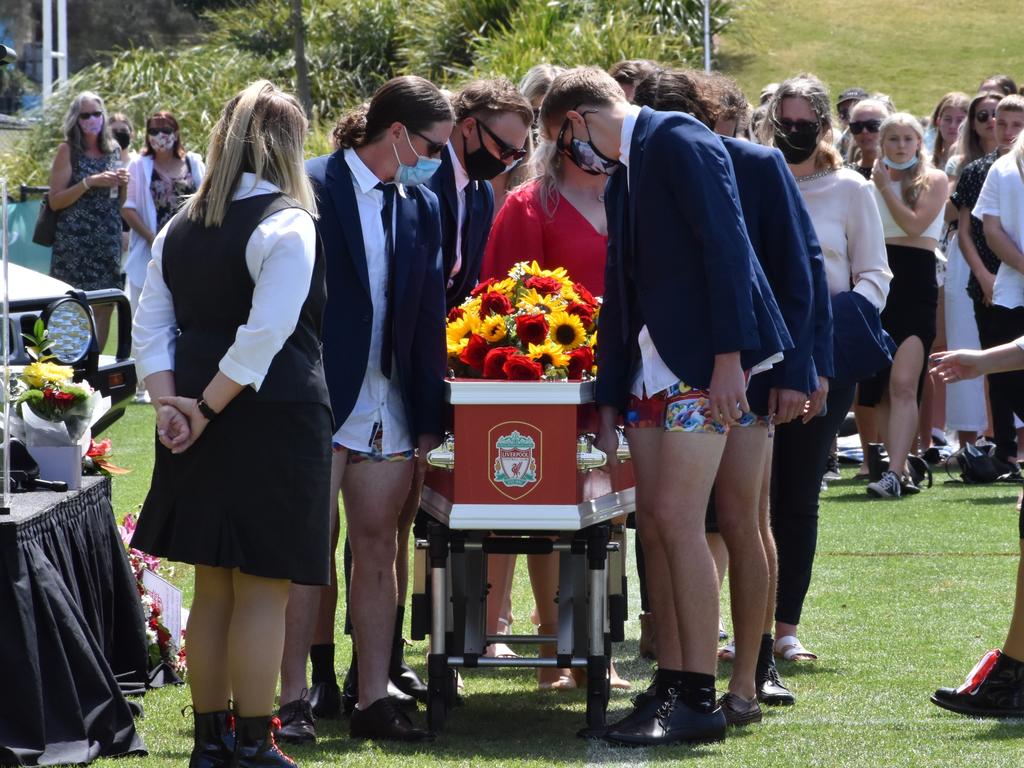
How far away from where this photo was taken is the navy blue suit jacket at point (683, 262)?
436 centimetres

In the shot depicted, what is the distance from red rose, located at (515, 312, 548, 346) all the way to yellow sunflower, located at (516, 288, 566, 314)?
0.27ft

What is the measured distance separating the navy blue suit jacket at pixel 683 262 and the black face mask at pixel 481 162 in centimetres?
86

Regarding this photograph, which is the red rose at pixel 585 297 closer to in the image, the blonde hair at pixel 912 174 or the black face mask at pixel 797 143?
the black face mask at pixel 797 143

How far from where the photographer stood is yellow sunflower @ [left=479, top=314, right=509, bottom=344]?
15.5 ft

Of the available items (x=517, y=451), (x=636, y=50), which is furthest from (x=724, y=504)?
(x=636, y=50)

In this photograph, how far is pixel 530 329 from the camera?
4660 mm

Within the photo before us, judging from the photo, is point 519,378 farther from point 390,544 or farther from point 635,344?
point 390,544

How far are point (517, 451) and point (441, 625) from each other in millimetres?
605

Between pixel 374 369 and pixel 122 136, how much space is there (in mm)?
10276

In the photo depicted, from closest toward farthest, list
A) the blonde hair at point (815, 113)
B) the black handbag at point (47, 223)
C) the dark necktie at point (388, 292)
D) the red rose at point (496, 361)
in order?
the red rose at point (496, 361)
the dark necktie at point (388, 292)
the blonde hair at point (815, 113)
the black handbag at point (47, 223)

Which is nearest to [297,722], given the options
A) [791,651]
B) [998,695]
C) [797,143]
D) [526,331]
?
[526,331]

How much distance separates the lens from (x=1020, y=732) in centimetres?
470

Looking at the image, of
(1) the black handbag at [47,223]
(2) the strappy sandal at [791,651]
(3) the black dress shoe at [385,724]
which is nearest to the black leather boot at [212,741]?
(3) the black dress shoe at [385,724]

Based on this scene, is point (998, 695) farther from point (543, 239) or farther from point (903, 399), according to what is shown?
point (903, 399)
